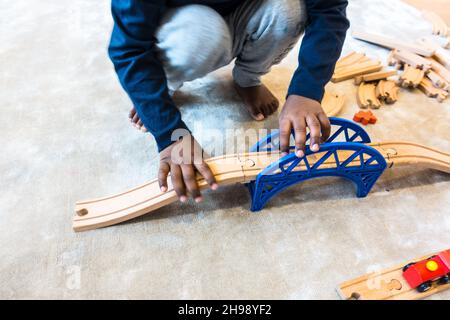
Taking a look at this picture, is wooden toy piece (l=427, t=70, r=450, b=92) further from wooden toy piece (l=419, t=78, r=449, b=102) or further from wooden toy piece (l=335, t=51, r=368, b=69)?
wooden toy piece (l=335, t=51, r=368, b=69)

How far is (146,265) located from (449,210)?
2.27 ft

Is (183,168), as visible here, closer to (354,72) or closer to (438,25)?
(354,72)

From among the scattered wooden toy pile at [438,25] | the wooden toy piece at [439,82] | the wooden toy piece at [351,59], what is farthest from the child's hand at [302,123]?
the scattered wooden toy pile at [438,25]

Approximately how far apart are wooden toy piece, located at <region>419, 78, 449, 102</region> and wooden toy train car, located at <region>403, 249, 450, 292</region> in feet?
2.08

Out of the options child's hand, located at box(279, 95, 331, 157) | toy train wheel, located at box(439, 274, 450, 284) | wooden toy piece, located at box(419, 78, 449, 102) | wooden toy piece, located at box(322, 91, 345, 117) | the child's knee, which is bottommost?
toy train wheel, located at box(439, 274, 450, 284)

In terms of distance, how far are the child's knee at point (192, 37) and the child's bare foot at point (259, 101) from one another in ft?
0.77

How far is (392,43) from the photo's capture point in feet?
3.96

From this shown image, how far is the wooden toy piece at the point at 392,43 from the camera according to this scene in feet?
3.81

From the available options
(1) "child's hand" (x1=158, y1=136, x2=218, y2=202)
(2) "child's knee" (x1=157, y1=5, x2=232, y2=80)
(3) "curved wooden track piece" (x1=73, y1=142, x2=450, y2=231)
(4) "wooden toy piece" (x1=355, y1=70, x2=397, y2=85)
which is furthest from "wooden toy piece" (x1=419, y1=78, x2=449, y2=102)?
(1) "child's hand" (x1=158, y1=136, x2=218, y2=202)

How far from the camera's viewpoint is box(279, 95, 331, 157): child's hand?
62 centimetres

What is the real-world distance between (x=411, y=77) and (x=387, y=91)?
0.39 ft

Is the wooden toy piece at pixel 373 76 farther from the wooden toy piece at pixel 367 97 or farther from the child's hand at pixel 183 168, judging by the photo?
the child's hand at pixel 183 168

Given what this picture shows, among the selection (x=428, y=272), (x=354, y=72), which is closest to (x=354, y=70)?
(x=354, y=72)

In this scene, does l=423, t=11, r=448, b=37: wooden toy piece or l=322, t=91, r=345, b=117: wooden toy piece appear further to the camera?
l=423, t=11, r=448, b=37: wooden toy piece
